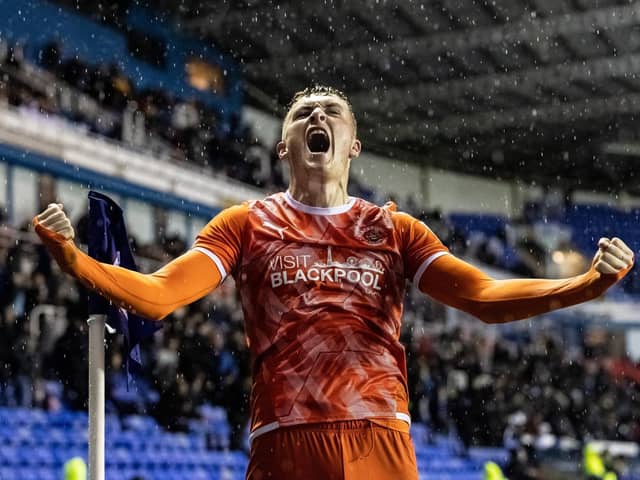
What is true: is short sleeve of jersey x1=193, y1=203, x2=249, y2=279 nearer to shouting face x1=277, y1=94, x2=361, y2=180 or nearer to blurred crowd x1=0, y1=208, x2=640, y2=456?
shouting face x1=277, y1=94, x2=361, y2=180

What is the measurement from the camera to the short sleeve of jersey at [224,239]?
277cm

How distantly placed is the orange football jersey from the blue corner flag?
393 millimetres

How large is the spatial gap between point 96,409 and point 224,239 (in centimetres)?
60

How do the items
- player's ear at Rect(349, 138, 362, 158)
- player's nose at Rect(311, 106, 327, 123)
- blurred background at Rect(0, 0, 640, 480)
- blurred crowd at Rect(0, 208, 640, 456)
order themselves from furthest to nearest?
blurred background at Rect(0, 0, 640, 480) < blurred crowd at Rect(0, 208, 640, 456) < player's ear at Rect(349, 138, 362, 158) < player's nose at Rect(311, 106, 327, 123)

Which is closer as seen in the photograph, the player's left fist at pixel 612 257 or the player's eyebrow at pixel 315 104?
the player's left fist at pixel 612 257

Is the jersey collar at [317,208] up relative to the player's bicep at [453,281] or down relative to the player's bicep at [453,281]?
up

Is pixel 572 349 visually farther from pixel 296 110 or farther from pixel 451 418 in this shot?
pixel 296 110

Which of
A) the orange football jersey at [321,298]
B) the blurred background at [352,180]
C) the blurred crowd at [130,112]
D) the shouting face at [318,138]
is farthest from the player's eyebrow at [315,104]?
the blurred crowd at [130,112]

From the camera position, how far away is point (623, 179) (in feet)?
105

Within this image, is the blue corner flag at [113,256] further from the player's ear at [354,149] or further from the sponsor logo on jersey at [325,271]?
the player's ear at [354,149]

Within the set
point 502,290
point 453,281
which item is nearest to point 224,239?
point 453,281

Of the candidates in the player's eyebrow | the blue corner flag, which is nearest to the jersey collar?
the player's eyebrow

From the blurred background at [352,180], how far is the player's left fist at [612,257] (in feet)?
23.2

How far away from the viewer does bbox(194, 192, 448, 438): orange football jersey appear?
265cm
